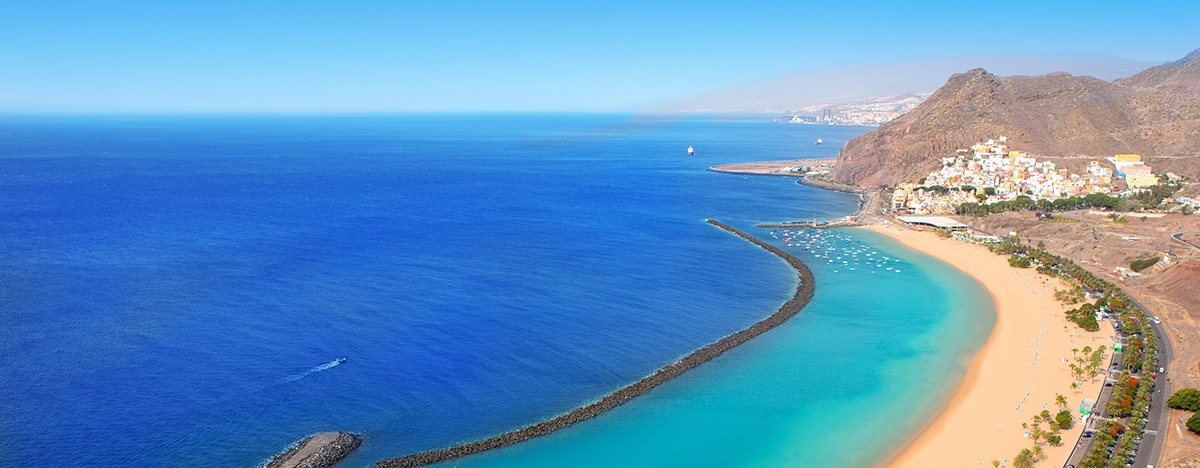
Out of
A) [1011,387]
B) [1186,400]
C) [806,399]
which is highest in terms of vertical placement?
[1186,400]

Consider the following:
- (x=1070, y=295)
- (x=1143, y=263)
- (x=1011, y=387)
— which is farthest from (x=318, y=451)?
(x=1143, y=263)

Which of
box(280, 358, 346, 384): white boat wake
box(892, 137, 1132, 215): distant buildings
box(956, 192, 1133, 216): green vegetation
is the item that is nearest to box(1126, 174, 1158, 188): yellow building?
box(892, 137, 1132, 215): distant buildings

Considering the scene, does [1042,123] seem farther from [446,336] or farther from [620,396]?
[446,336]

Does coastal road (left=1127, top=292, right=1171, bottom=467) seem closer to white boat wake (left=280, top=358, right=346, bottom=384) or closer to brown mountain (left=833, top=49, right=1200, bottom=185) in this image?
white boat wake (left=280, top=358, right=346, bottom=384)

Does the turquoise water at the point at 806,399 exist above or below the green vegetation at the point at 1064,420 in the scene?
below

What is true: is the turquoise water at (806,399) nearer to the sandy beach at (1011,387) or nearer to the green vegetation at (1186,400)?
the sandy beach at (1011,387)

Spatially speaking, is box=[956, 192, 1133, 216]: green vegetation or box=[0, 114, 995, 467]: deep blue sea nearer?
box=[0, 114, 995, 467]: deep blue sea

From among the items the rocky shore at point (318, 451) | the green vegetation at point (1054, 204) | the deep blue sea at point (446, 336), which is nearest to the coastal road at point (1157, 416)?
the deep blue sea at point (446, 336)
